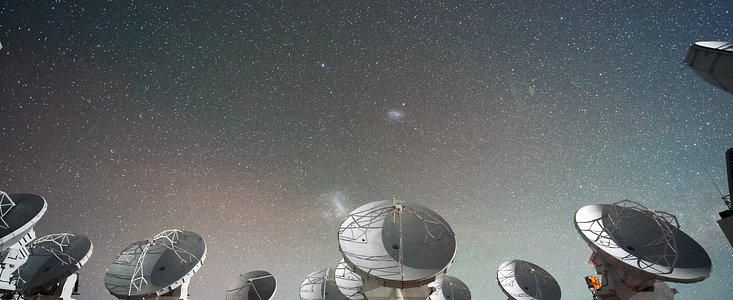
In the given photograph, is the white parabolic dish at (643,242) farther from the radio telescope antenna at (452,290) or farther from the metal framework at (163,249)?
the metal framework at (163,249)

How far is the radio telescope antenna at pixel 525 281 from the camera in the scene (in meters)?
23.7

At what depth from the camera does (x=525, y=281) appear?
2452 centimetres

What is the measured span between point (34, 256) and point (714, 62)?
112 feet

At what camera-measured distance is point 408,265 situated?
15422 mm

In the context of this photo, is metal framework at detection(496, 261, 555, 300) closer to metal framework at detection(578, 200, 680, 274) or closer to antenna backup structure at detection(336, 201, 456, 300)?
metal framework at detection(578, 200, 680, 274)

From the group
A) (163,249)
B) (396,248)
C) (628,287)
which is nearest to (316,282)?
(163,249)

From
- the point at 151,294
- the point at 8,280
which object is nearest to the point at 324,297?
the point at 151,294

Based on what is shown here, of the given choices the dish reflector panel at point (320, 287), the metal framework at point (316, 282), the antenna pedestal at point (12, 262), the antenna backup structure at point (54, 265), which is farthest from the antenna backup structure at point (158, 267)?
the metal framework at point (316, 282)

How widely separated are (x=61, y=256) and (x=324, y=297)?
15.2 metres

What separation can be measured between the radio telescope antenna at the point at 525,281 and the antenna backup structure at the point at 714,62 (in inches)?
554

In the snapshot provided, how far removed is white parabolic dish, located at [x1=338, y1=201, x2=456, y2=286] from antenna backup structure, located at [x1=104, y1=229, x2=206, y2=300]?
8.03 meters

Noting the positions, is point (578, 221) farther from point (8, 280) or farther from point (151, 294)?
point (8, 280)

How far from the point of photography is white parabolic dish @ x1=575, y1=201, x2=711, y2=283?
54.4ft

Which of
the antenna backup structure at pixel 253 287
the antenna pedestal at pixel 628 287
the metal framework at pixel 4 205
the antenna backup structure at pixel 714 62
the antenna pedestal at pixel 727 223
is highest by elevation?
the antenna backup structure at pixel 714 62
